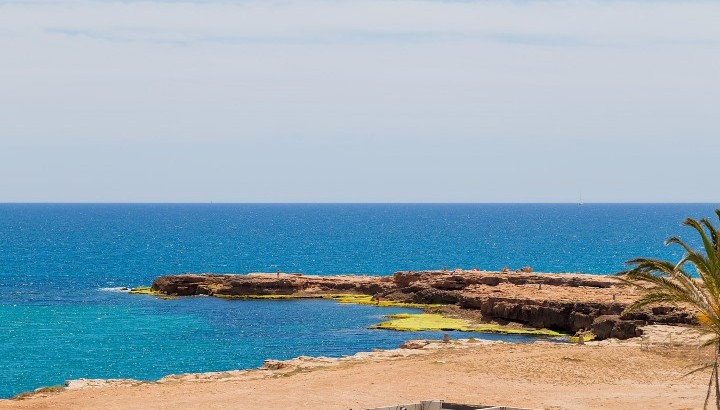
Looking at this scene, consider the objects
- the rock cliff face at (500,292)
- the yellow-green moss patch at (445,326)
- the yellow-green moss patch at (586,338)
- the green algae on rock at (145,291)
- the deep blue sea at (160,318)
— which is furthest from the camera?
the green algae on rock at (145,291)

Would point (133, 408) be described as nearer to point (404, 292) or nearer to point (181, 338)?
point (181, 338)

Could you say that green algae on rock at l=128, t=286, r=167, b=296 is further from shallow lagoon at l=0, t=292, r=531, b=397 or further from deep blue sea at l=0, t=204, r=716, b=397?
shallow lagoon at l=0, t=292, r=531, b=397

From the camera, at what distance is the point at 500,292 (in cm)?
8225

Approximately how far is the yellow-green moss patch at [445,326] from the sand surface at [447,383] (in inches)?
873

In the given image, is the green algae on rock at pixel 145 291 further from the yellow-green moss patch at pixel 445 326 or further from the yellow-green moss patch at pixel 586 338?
the yellow-green moss patch at pixel 586 338

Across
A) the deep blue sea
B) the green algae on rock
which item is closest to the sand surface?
the deep blue sea

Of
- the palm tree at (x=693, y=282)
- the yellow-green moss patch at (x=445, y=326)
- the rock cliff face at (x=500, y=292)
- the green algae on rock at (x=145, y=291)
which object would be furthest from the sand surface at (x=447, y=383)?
the green algae on rock at (x=145, y=291)

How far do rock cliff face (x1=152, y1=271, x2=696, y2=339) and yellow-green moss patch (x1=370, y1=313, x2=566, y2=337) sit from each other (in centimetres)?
196

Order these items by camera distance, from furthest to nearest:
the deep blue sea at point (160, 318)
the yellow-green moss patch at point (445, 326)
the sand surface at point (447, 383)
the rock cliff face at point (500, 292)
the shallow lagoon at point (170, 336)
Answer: the yellow-green moss patch at point (445, 326) < the rock cliff face at point (500, 292) < the deep blue sea at point (160, 318) < the shallow lagoon at point (170, 336) < the sand surface at point (447, 383)

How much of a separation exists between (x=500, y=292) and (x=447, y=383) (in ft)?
140

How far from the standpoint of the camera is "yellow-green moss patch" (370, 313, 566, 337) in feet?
235

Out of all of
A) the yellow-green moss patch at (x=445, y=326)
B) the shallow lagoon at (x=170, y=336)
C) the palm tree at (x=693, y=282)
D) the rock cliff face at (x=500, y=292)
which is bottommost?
the shallow lagoon at (x=170, y=336)

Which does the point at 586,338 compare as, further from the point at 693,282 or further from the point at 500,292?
the point at 693,282

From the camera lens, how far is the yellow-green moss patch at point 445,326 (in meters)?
71.6
